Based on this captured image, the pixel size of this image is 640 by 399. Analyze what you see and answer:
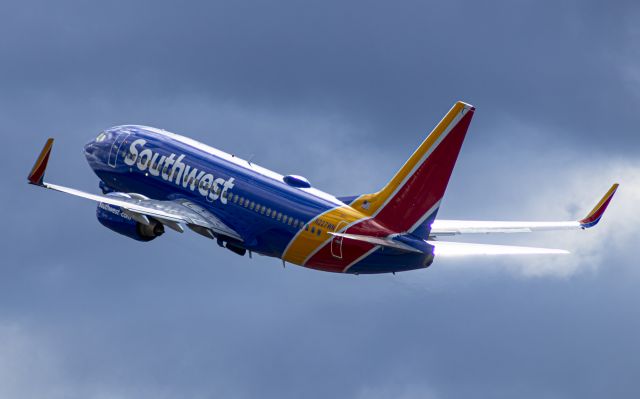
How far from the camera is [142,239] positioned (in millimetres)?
96812

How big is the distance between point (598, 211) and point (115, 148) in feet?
110

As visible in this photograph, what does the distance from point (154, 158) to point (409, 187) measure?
70.5 feet

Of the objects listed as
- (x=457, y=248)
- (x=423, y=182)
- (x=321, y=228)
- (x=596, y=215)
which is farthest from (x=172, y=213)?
(x=596, y=215)

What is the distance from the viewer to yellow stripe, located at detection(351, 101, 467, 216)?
8319cm

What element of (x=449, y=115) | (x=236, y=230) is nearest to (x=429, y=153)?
(x=449, y=115)

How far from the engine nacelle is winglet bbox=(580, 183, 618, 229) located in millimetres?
26979

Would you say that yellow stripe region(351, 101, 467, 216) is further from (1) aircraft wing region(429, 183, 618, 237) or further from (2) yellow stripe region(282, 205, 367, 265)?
(1) aircraft wing region(429, 183, 618, 237)

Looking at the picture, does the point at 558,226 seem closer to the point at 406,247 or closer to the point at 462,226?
the point at 462,226

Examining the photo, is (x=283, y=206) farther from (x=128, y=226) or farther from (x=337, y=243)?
(x=128, y=226)

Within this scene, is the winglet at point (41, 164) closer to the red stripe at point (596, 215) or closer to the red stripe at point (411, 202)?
the red stripe at point (411, 202)

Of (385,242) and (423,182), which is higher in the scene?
(423,182)

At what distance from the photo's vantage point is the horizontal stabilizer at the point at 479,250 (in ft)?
269

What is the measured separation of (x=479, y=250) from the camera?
8325 cm

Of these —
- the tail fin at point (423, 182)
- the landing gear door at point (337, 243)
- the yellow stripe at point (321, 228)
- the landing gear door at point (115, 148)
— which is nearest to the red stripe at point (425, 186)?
the tail fin at point (423, 182)
